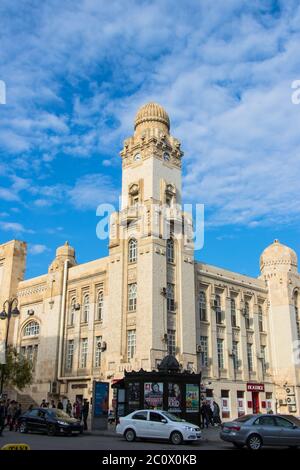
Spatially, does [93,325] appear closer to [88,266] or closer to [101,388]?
[88,266]

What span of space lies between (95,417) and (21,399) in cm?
1998

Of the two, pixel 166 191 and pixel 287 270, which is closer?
pixel 166 191

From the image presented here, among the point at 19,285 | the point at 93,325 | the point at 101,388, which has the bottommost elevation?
the point at 101,388

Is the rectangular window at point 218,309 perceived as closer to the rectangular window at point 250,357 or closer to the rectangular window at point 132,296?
the rectangular window at point 250,357

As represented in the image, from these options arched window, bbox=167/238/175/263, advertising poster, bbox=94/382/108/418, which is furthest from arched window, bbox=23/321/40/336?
advertising poster, bbox=94/382/108/418

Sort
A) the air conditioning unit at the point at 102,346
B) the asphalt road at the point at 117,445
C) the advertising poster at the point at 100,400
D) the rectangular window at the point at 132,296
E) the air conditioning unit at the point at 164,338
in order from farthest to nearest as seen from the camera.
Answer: the air conditioning unit at the point at 102,346, the rectangular window at the point at 132,296, the air conditioning unit at the point at 164,338, the advertising poster at the point at 100,400, the asphalt road at the point at 117,445

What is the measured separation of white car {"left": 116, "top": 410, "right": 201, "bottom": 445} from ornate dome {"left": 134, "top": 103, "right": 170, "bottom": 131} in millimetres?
29493

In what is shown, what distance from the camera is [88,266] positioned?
143 feet

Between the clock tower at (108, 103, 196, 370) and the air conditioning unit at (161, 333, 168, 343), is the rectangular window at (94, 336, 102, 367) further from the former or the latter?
the air conditioning unit at (161, 333, 168, 343)

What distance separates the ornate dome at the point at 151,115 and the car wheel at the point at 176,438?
30561 mm

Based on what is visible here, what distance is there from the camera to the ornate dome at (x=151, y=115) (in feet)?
147

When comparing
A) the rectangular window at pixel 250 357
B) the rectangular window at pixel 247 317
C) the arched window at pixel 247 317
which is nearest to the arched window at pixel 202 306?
the rectangular window at pixel 247 317

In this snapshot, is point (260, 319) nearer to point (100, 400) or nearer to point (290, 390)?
point (290, 390)
